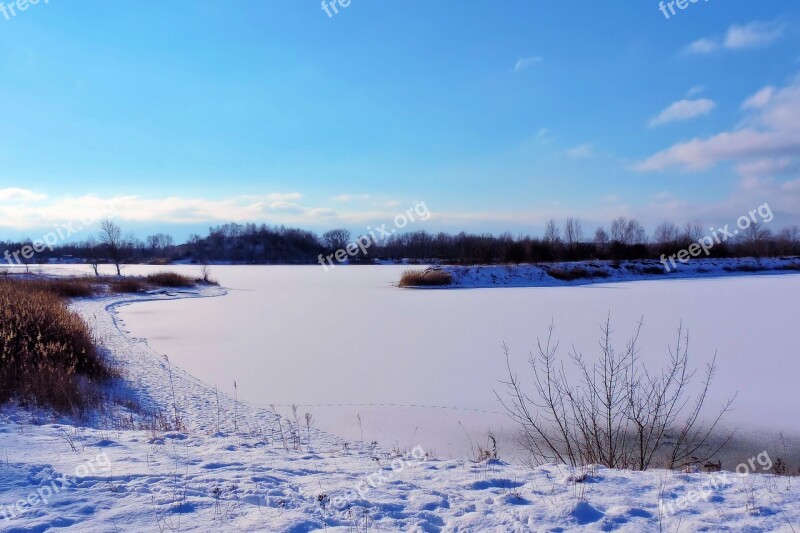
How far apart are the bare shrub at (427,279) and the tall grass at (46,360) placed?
865 inches

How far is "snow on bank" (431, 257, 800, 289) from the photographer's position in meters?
33.1

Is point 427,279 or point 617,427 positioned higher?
point 427,279

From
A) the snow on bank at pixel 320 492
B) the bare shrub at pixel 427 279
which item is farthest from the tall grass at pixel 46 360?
the bare shrub at pixel 427 279

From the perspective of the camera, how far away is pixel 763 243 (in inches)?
2894

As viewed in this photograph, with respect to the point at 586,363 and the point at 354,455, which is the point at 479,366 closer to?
the point at 586,363

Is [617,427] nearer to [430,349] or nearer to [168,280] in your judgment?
[430,349]

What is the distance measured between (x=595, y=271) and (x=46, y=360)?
36025 mm

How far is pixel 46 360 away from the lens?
7.43 metres

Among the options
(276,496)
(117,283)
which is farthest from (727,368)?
(117,283)

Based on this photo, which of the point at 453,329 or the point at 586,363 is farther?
the point at 453,329

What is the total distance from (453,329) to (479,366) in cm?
460

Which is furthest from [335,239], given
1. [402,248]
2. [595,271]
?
[595,271]

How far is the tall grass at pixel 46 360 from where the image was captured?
6.28 m

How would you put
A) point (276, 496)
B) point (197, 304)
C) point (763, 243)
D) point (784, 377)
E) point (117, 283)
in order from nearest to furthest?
point (276, 496) < point (784, 377) < point (197, 304) < point (117, 283) < point (763, 243)
